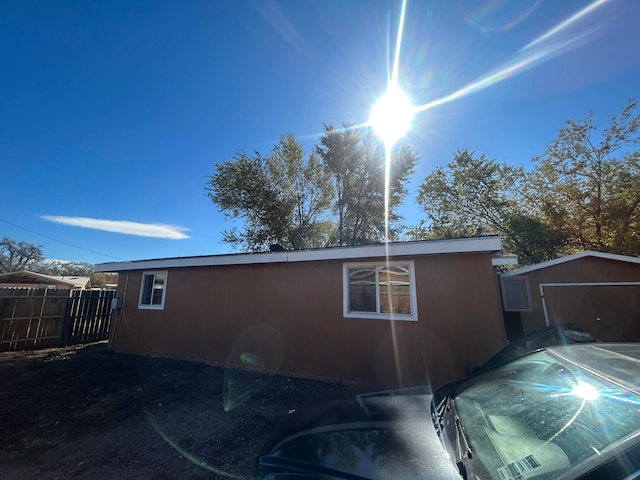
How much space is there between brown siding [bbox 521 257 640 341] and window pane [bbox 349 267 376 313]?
18.5 feet

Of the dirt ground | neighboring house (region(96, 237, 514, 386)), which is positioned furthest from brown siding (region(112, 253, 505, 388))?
the dirt ground

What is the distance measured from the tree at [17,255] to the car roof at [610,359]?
158ft

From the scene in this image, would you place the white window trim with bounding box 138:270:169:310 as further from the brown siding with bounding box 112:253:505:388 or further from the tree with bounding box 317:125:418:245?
the tree with bounding box 317:125:418:245

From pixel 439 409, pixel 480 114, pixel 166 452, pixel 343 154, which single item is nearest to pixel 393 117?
pixel 480 114

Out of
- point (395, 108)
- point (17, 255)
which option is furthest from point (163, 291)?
point (17, 255)

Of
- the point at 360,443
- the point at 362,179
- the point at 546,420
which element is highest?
the point at 362,179

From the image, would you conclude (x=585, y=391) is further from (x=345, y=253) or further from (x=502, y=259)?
(x=502, y=259)

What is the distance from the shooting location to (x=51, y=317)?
28.9 feet

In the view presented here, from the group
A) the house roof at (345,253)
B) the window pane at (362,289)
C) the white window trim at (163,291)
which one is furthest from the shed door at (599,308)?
the white window trim at (163,291)

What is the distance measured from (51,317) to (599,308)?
54.8ft

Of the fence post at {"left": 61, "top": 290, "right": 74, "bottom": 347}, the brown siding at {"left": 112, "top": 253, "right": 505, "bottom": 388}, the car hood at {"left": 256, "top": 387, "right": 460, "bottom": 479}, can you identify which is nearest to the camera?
the car hood at {"left": 256, "top": 387, "right": 460, "bottom": 479}

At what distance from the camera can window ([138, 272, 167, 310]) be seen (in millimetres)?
7594

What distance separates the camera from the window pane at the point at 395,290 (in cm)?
504

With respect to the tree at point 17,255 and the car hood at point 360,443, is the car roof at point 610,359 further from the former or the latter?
the tree at point 17,255
